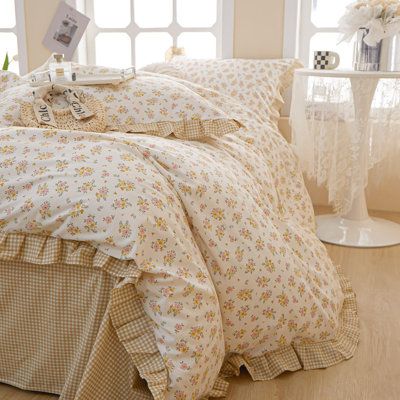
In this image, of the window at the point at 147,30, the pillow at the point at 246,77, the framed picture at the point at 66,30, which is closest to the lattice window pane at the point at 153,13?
the window at the point at 147,30

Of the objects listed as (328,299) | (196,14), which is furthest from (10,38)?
(328,299)

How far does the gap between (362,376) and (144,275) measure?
0.67 meters

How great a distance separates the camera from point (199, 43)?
3.21 meters

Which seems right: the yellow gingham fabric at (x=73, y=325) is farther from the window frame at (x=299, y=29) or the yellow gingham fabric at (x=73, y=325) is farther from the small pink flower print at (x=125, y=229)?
the window frame at (x=299, y=29)

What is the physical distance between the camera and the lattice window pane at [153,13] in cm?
322

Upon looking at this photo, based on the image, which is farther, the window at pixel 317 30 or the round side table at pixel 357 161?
the window at pixel 317 30

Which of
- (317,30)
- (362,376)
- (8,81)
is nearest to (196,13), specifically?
(317,30)

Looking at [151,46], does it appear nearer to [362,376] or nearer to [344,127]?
[344,127]

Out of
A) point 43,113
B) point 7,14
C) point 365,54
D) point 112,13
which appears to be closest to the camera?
point 43,113

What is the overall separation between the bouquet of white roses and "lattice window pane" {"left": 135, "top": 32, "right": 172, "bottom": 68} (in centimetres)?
115

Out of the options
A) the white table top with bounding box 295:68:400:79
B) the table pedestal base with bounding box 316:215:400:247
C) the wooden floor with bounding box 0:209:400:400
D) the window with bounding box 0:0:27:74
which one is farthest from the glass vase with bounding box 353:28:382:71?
the window with bounding box 0:0:27:74

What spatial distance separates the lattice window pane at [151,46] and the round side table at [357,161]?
38.6 inches

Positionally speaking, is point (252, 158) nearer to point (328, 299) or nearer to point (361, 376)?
point (328, 299)

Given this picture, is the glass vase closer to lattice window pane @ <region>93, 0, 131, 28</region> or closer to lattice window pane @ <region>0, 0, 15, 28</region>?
lattice window pane @ <region>93, 0, 131, 28</region>
